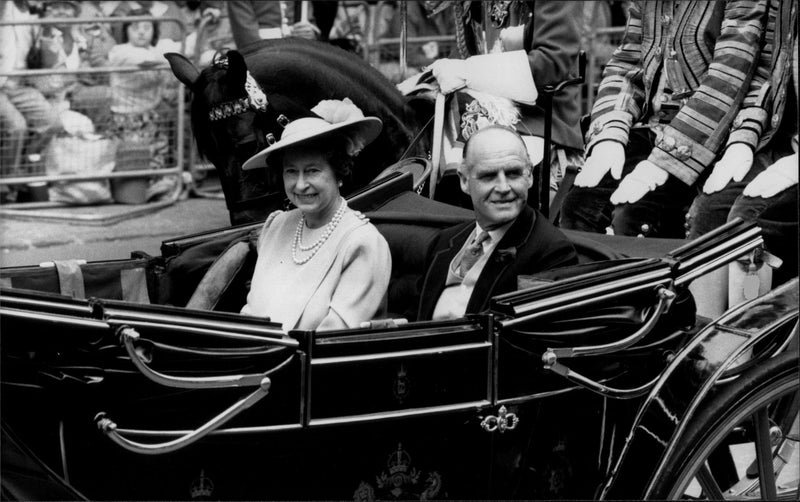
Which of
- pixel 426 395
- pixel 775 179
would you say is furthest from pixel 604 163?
pixel 426 395

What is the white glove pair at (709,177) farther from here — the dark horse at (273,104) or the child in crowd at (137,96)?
the child in crowd at (137,96)

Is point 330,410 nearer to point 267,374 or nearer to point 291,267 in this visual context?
point 267,374

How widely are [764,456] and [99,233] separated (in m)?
5.24

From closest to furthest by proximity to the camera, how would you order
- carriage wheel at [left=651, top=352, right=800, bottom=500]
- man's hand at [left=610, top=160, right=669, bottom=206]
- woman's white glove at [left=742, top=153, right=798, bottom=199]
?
carriage wheel at [left=651, top=352, right=800, bottom=500] → woman's white glove at [left=742, top=153, right=798, bottom=199] → man's hand at [left=610, top=160, right=669, bottom=206]

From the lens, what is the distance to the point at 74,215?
25.7ft

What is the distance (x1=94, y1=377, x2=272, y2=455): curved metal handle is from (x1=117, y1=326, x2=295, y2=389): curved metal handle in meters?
0.03

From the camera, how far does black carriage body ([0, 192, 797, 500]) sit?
2662 millimetres

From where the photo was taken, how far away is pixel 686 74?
4371mm

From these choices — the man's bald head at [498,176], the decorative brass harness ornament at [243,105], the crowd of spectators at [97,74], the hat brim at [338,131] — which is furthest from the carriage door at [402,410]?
the crowd of spectators at [97,74]

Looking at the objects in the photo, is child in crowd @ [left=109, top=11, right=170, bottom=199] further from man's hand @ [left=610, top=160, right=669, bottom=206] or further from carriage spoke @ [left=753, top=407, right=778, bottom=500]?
carriage spoke @ [left=753, top=407, right=778, bottom=500]

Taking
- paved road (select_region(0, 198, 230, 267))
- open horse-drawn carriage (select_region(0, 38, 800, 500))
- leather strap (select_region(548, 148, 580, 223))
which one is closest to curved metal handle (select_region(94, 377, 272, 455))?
open horse-drawn carriage (select_region(0, 38, 800, 500))

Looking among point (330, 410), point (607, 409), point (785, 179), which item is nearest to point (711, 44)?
point (785, 179)

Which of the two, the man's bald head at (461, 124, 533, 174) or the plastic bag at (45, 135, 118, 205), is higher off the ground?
the man's bald head at (461, 124, 533, 174)

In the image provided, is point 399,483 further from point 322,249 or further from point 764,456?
point 764,456
